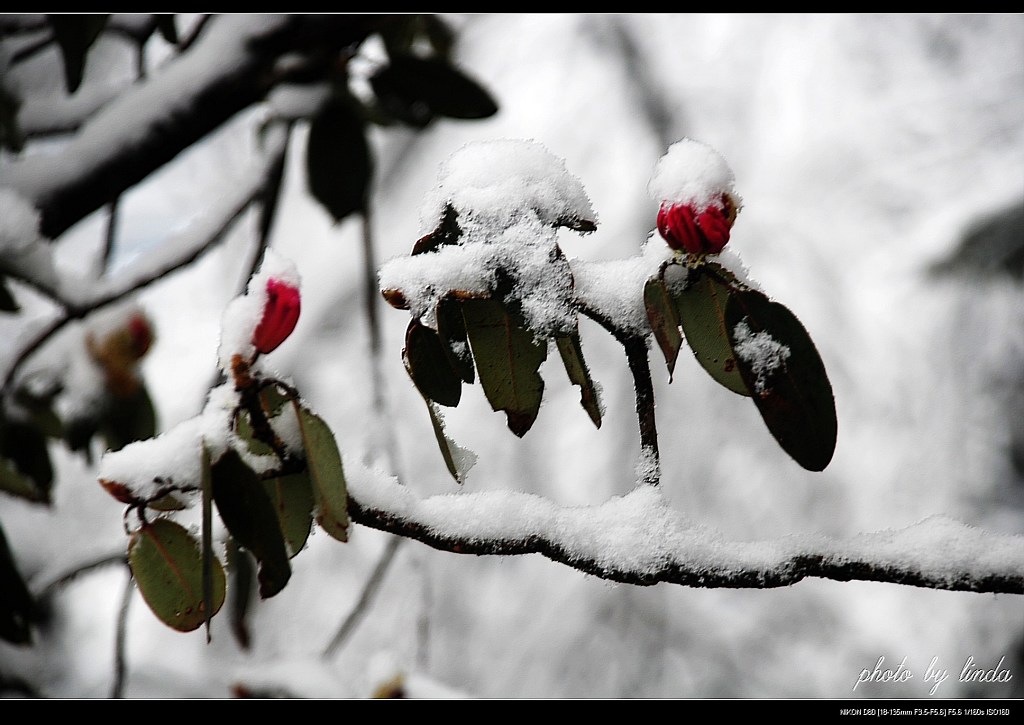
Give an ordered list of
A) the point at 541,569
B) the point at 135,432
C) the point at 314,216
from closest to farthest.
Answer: the point at 135,432 → the point at 541,569 → the point at 314,216

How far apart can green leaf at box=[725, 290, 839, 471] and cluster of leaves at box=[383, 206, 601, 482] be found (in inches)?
3.2

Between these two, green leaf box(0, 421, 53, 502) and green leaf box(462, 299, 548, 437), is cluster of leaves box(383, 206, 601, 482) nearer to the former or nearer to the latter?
green leaf box(462, 299, 548, 437)

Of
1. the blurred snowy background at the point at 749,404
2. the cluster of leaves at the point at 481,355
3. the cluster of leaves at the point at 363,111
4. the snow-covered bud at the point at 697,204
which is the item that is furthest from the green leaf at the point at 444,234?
the blurred snowy background at the point at 749,404

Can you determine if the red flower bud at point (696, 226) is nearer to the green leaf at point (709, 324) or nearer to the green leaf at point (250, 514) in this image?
the green leaf at point (709, 324)

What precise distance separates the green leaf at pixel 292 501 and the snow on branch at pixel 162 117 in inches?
24.6

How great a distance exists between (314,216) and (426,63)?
1.70 m

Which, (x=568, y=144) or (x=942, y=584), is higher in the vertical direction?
(x=568, y=144)

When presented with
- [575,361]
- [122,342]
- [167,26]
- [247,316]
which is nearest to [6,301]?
[122,342]

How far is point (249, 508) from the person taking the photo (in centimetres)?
38

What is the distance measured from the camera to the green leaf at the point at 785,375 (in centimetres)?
39

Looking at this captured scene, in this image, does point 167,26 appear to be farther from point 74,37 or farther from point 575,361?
point 575,361

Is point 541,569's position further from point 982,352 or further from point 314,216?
point 314,216

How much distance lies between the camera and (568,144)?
2.46 metres

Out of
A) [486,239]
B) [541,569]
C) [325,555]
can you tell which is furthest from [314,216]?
[486,239]
